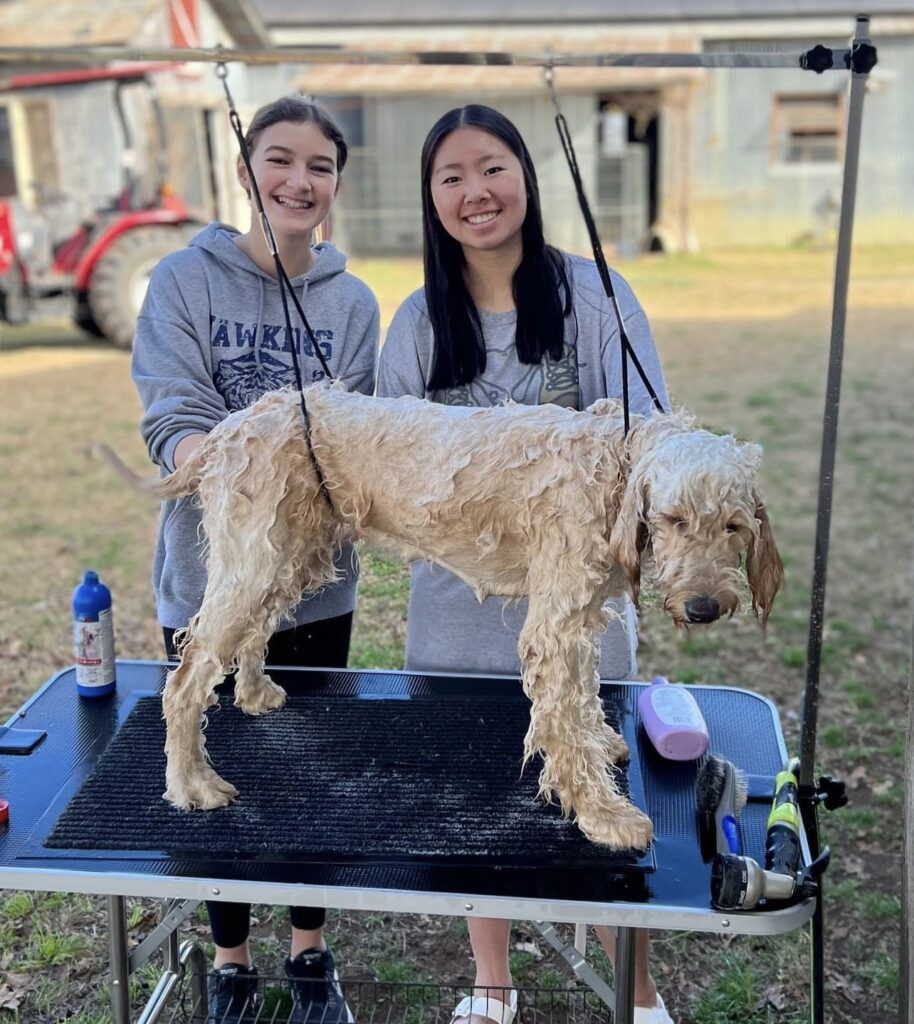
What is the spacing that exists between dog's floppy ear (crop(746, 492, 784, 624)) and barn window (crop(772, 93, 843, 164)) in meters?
20.6

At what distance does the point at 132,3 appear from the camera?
1505 cm

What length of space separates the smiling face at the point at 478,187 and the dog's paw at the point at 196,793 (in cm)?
140

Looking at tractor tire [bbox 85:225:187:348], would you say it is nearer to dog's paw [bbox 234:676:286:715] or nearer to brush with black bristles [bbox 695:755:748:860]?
dog's paw [bbox 234:676:286:715]

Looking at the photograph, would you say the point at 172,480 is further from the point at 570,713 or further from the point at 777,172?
the point at 777,172

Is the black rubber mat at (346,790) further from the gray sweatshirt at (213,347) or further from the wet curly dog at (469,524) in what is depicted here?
the gray sweatshirt at (213,347)

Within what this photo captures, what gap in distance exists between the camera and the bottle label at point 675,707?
2641 millimetres

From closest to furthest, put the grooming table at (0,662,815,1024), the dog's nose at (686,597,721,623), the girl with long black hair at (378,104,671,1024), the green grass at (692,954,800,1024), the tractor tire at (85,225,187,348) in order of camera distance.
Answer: the dog's nose at (686,597,721,623) < the grooming table at (0,662,815,1024) < the girl with long black hair at (378,104,671,1024) < the green grass at (692,954,800,1024) < the tractor tire at (85,225,187,348)

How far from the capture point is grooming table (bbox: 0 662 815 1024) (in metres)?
2.12

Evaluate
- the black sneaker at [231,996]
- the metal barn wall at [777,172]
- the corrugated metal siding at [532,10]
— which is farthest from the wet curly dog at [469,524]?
the corrugated metal siding at [532,10]

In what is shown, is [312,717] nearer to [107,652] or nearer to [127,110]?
[107,652]

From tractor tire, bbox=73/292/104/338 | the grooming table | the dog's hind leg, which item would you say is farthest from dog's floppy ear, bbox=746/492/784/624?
tractor tire, bbox=73/292/104/338

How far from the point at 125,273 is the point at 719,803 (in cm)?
1069

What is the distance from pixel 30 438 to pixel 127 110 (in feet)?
17.8

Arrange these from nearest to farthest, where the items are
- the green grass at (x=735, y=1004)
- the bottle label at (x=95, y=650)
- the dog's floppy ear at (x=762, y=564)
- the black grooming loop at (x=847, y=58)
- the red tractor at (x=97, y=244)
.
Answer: the dog's floppy ear at (x=762, y=564) → the black grooming loop at (x=847, y=58) → the bottle label at (x=95, y=650) → the green grass at (x=735, y=1004) → the red tractor at (x=97, y=244)
